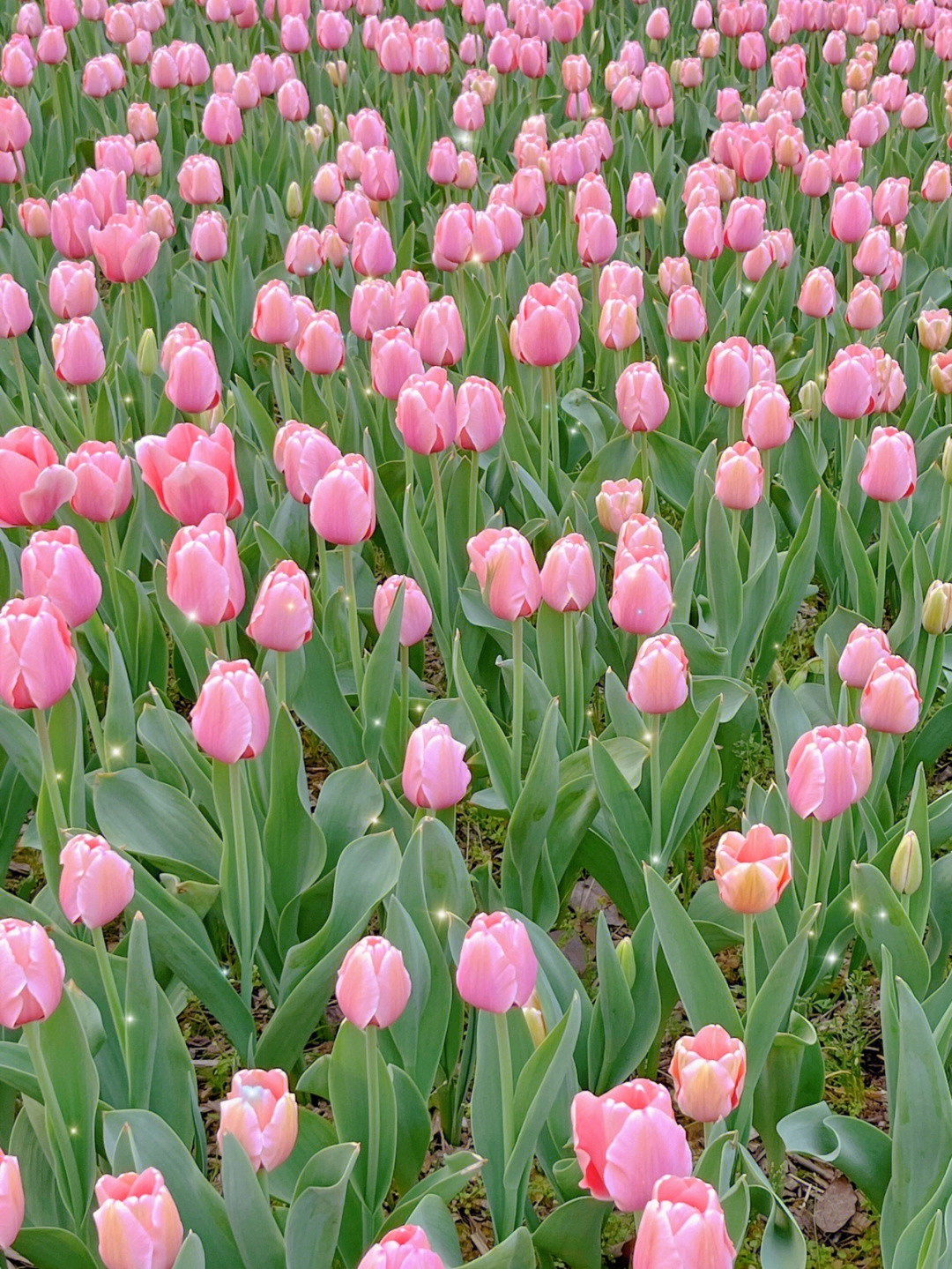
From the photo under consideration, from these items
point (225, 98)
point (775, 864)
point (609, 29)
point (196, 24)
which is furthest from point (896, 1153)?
point (196, 24)

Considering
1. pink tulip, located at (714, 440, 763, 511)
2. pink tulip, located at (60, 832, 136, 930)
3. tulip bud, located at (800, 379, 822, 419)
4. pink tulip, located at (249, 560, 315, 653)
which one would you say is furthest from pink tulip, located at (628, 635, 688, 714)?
tulip bud, located at (800, 379, 822, 419)

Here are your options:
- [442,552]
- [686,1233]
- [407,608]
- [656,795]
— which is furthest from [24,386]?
[686,1233]

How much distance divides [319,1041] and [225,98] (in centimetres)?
250

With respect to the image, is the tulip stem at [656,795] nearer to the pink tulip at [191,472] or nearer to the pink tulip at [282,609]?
the pink tulip at [282,609]

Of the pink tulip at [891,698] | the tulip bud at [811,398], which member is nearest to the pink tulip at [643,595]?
the pink tulip at [891,698]

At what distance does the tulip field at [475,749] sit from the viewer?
1340 mm

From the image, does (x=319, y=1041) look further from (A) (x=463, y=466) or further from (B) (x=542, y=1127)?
(A) (x=463, y=466)

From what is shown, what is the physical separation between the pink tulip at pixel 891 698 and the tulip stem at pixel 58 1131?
3.11ft

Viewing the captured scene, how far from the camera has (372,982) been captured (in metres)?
1.25

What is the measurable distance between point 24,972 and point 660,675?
0.75 metres

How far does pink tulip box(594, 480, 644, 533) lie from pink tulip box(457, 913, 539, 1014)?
102 cm

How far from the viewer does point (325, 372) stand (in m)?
2.46

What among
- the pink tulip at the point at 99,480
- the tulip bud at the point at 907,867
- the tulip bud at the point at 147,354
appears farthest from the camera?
the tulip bud at the point at 147,354

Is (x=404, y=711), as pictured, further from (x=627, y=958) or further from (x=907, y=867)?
(x=907, y=867)
